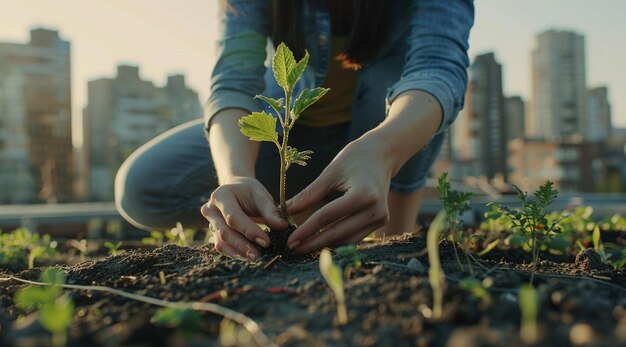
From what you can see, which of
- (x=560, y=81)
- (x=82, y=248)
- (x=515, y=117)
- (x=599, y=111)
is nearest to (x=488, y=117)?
(x=515, y=117)

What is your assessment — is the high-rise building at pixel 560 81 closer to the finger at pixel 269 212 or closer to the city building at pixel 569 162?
the city building at pixel 569 162

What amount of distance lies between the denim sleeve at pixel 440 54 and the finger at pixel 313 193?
2.20 ft

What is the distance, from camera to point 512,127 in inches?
1743

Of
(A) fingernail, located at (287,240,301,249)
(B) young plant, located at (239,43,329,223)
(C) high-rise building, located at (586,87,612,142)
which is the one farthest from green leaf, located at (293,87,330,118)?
(C) high-rise building, located at (586,87,612,142)

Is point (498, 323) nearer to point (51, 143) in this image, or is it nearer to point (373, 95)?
point (373, 95)

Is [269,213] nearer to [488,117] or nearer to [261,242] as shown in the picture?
[261,242]

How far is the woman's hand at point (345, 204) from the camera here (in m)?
1.47

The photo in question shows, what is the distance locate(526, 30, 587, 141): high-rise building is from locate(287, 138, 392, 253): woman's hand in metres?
44.5

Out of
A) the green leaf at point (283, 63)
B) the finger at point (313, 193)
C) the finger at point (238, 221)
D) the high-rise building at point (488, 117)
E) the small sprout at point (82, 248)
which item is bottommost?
the small sprout at point (82, 248)

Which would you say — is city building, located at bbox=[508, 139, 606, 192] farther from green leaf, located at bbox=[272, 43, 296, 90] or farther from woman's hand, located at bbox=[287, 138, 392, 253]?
green leaf, located at bbox=[272, 43, 296, 90]

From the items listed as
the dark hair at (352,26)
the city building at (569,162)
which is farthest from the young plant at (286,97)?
the city building at (569,162)

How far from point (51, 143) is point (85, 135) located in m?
5.30

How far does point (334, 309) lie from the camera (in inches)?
35.3

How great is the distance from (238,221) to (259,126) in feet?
1.00
